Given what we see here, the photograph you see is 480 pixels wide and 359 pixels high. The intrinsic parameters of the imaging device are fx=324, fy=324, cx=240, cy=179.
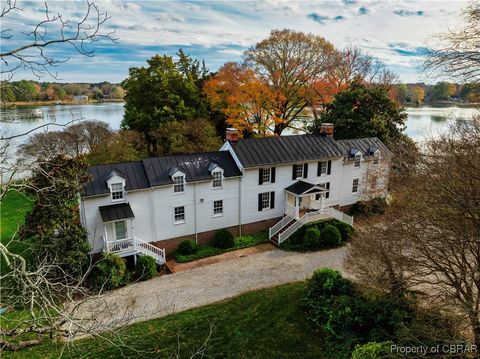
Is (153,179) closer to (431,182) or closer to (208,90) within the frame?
(431,182)

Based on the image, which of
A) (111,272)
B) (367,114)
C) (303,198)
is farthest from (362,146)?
(111,272)

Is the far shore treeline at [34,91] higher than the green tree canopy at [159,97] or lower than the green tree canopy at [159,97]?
lower

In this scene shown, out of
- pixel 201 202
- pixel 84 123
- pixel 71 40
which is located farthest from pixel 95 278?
pixel 84 123

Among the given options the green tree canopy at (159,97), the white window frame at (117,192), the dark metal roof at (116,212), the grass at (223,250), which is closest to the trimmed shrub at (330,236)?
the grass at (223,250)

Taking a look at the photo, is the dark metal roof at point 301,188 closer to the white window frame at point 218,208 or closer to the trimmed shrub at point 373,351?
the white window frame at point 218,208

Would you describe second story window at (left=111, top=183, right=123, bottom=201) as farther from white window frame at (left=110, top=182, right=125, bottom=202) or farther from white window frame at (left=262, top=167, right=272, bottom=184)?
white window frame at (left=262, top=167, right=272, bottom=184)

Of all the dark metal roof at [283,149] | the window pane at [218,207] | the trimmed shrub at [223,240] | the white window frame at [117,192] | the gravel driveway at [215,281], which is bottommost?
the gravel driveway at [215,281]
